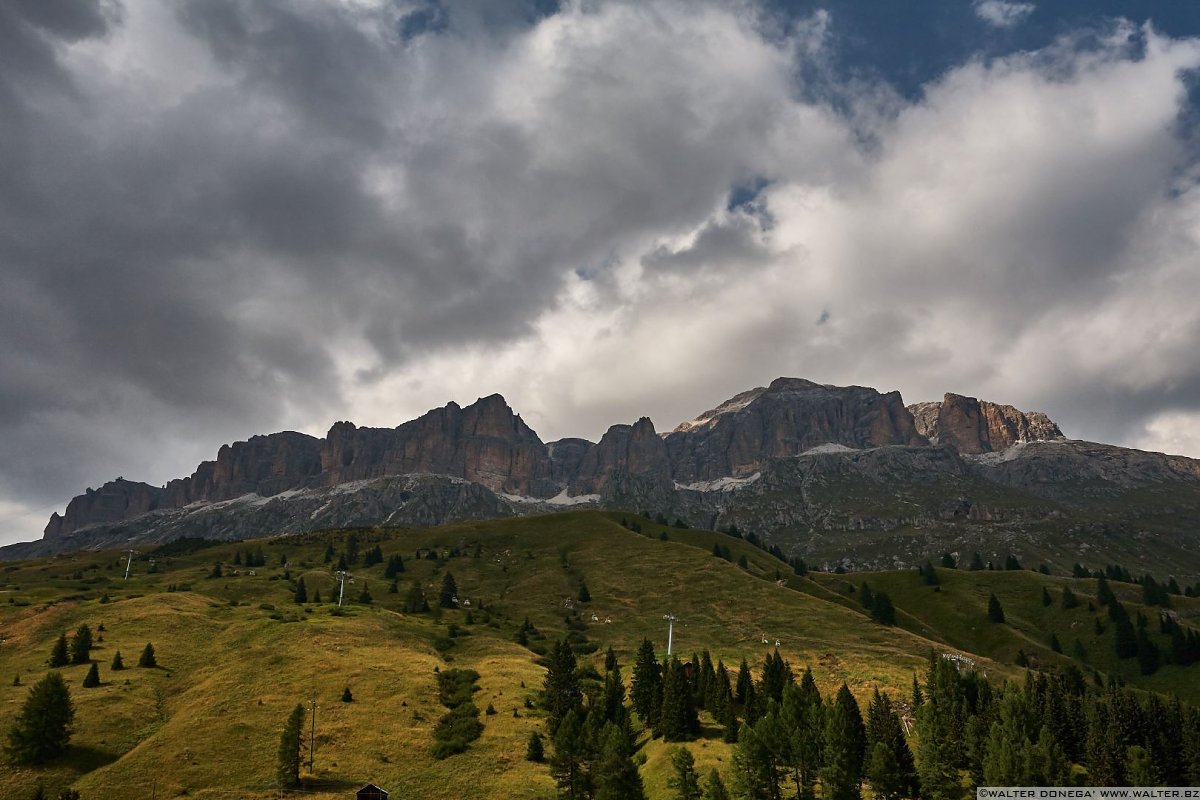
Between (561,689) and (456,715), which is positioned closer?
(456,715)

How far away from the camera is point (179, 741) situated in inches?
3863

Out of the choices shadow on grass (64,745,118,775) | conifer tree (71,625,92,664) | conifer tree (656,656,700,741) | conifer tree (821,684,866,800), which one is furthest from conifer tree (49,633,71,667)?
conifer tree (821,684,866,800)

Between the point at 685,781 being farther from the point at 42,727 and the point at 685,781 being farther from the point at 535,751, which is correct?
the point at 42,727

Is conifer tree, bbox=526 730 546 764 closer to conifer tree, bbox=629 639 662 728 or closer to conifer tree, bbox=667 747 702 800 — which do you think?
conifer tree, bbox=667 747 702 800

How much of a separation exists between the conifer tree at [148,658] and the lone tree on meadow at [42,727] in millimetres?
33418

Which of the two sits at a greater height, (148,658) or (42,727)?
(148,658)

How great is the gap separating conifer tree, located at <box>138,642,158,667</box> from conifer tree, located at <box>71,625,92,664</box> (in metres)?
9.02

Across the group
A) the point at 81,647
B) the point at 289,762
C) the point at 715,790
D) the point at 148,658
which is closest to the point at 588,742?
the point at 715,790

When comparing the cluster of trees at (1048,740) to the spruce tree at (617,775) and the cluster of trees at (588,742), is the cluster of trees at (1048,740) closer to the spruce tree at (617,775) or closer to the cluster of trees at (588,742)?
the spruce tree at (617,775)

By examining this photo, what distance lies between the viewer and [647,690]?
409 ft

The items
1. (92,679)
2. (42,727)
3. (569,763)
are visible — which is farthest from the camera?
(92,679)

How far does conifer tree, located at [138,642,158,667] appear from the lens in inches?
5193

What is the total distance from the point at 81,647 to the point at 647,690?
100750 mm

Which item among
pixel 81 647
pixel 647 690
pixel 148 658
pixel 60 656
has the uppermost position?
pixel 81 647
